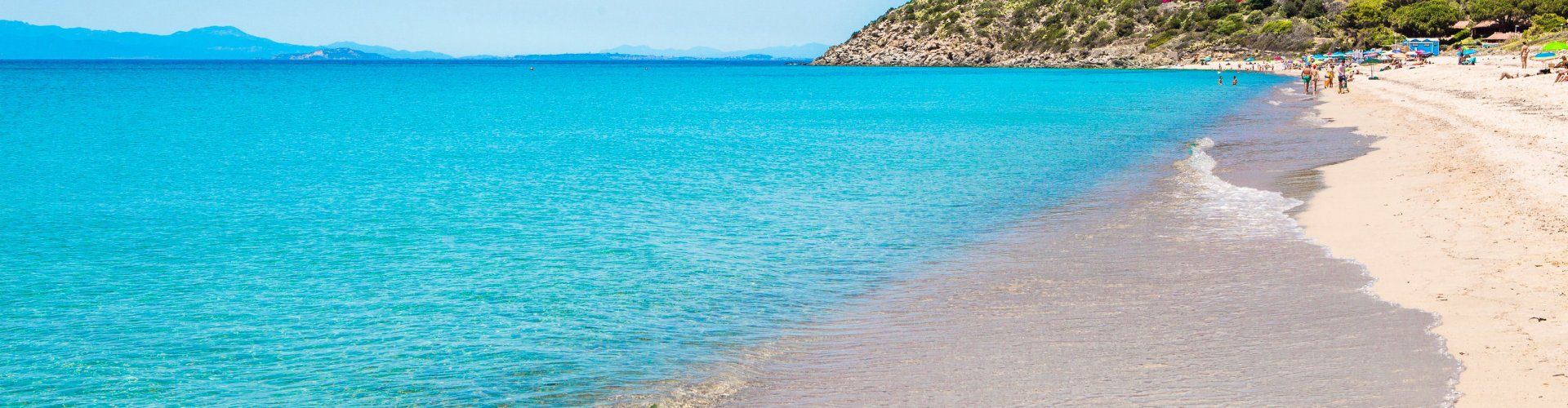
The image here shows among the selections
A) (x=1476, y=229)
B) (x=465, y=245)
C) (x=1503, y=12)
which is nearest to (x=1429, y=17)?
(x=1503, y=12)

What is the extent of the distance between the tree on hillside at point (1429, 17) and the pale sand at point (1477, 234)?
107427mm

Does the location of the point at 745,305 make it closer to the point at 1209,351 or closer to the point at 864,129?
the point at 1209,351

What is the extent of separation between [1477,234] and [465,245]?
45.1 ft

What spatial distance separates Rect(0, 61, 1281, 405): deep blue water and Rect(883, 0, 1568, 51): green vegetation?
332 feet

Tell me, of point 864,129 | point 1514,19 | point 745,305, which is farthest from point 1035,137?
point 1514,19

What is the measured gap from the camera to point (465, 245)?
15672 millimetres

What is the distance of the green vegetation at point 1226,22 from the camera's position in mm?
120750

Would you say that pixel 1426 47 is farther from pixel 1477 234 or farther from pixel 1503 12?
pixel 1477 234

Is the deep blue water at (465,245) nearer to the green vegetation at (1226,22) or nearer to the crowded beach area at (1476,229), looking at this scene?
the crowded beach area at (1476,229)

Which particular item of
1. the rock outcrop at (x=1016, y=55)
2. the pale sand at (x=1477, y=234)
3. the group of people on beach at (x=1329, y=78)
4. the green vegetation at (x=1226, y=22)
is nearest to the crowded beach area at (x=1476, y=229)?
the pale sand at (x=1477, y=234)

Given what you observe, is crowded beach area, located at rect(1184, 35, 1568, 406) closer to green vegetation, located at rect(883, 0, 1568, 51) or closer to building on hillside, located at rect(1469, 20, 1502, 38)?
green vegetation, located at rect(883, 0, 1568, 51)

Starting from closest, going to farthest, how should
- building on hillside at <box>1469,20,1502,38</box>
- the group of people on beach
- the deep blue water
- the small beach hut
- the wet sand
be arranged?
the wet sand < the deep blue water < the group of people on beach < the small beach hut < building on hillside at <box>1469,20,1502,38</box>

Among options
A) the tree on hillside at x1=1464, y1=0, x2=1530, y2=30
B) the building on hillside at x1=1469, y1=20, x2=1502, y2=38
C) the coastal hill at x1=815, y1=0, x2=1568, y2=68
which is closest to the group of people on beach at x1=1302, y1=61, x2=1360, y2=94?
the tree on hillside at x1=1464, y1=0, x2=1530, y2=30

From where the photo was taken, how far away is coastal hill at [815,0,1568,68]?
12181 cm
